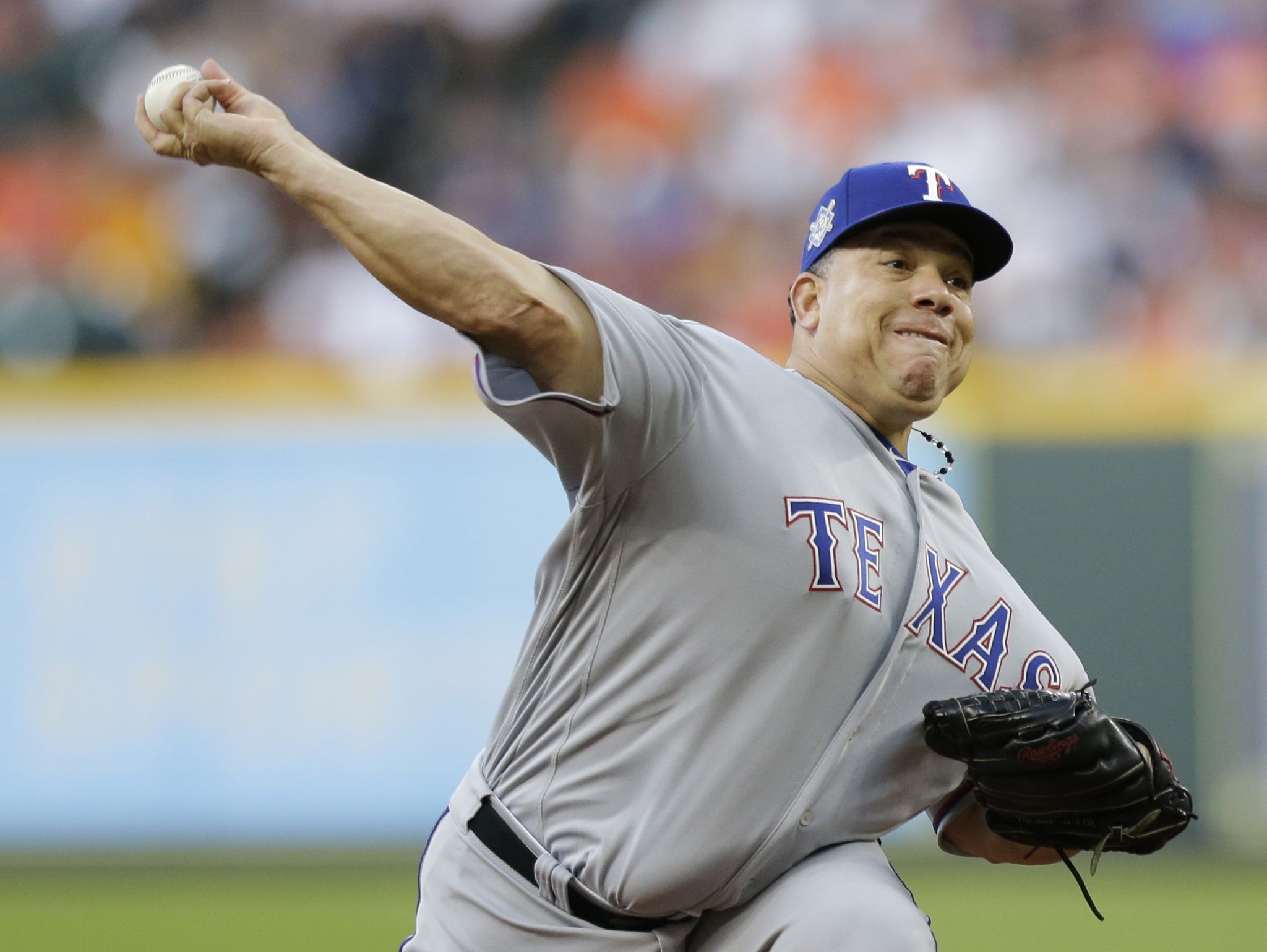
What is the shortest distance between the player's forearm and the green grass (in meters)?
3.45

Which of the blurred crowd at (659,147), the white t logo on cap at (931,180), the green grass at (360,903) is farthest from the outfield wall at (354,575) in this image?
the white t logo on cap at (931,180)

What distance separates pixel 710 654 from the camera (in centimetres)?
234

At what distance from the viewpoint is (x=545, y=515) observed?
6176 millimetres

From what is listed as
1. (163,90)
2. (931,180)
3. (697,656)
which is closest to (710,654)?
(697,656)

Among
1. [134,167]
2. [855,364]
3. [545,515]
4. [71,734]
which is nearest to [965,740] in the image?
[855,364]

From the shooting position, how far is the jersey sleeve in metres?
2.06

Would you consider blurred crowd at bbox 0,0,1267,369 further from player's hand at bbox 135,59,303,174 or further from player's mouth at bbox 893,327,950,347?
player's hand at bbox 135,59,303,174

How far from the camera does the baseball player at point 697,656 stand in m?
2.20

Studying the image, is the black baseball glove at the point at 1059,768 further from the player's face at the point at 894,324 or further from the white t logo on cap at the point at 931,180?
the white t logo on cap at the point at 931,180

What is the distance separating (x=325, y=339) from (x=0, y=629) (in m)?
2.47

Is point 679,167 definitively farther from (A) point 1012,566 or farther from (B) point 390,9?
(A) point 1012,566

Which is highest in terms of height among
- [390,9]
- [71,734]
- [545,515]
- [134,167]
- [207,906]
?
[390,9]

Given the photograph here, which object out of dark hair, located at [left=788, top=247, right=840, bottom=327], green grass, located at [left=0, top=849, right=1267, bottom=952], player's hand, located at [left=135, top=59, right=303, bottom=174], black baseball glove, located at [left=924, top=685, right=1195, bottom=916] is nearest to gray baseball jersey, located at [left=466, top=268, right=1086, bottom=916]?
black baseball glove, located at [left=924, top=685, right=1195, bottom=916]

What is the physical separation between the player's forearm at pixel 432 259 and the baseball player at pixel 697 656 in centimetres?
6
